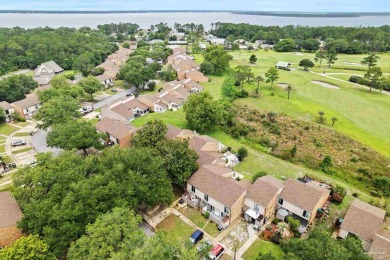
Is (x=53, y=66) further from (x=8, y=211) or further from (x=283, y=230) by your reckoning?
(x=283, y=230)

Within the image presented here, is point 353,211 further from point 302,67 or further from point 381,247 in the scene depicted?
point 302,67

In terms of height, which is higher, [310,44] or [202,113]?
[310,44]

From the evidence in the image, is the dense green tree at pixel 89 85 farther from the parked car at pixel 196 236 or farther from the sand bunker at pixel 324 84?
the sand bunker at pixel 324 84

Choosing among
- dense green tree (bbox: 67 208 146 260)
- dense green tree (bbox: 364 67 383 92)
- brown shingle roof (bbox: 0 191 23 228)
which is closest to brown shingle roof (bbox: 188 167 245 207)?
dense green tree (bbox: 67 208 146 260)

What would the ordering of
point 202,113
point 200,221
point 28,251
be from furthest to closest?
1. point 202,113
2. point 200,221
3. point 28,251

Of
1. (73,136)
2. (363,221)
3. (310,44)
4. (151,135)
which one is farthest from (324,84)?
(73,136)

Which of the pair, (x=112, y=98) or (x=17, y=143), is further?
(x=112, y=98)

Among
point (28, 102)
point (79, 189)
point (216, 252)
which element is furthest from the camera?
point (28, 102)
